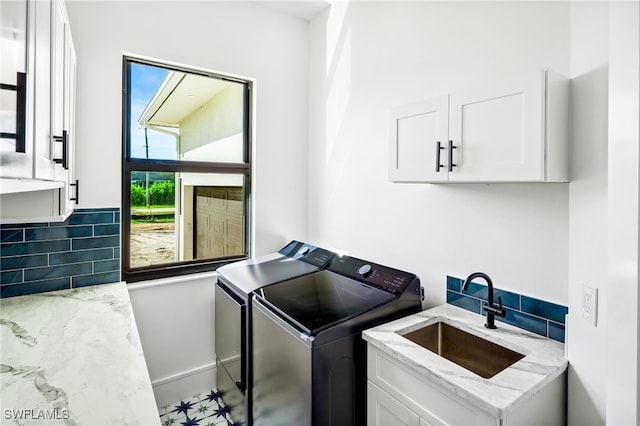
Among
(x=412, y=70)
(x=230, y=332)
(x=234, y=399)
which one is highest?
(x=412, y=70)

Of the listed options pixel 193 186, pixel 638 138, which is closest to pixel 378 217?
pixel 193 186

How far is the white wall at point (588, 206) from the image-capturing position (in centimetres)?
121

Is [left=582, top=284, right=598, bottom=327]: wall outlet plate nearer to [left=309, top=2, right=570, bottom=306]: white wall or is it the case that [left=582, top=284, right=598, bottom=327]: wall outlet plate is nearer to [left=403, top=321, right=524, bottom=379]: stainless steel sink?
[left=309, top=2, right=570, bottom=306]: white wall

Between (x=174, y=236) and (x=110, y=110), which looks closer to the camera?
(x=110, y=110)

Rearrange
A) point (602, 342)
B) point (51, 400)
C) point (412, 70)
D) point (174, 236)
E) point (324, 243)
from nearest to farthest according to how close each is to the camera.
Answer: point (51, 400) < point (602, 342) < point (412, 70) < point (174, 236) < point (324, 243)

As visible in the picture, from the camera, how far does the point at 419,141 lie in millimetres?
1649

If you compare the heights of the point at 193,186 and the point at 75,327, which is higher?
the point at 193,186

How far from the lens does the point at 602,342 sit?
1.20 metres

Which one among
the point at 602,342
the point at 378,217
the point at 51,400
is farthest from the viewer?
the point at 378,217

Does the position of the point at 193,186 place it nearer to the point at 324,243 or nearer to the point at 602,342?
the point at 324,243

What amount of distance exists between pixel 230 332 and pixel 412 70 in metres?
1.97

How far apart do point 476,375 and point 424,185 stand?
1080 millimetres

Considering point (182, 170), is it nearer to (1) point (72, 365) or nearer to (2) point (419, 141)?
(1) point (72, 365)

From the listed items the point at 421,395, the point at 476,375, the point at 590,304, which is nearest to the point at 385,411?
the point at 421,395
